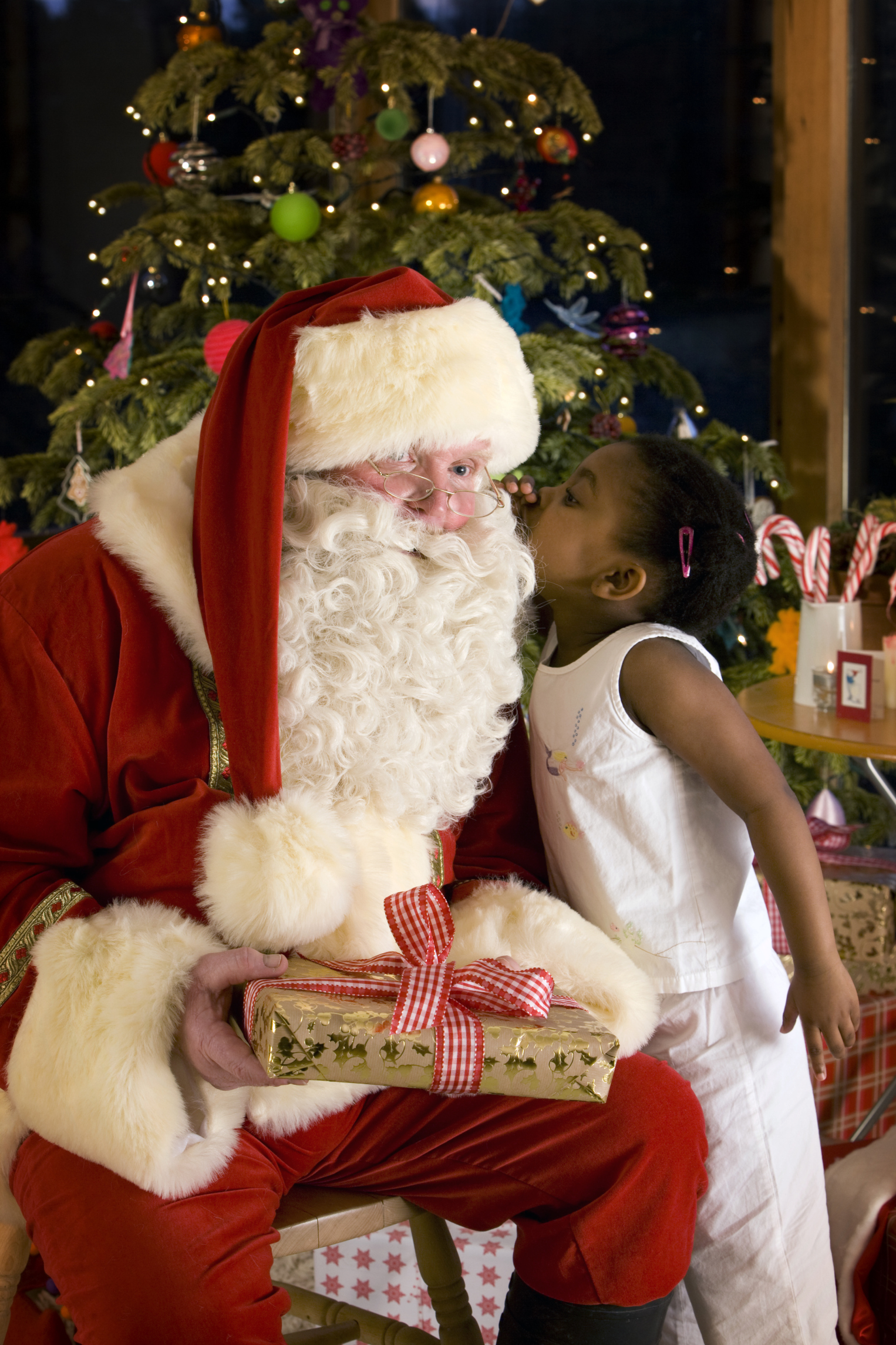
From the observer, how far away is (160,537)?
4.06ft

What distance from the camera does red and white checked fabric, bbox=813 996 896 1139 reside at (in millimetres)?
2080

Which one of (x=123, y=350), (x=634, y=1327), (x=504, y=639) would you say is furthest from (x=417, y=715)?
(x=123, y=350)

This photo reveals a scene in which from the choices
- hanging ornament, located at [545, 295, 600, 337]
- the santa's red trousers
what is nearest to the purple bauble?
hanging ornament, located at [545, 295, 600, 337]

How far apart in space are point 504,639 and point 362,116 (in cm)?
255

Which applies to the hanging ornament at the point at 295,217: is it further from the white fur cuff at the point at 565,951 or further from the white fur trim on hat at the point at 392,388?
the white fur cuff at the point at 565,951

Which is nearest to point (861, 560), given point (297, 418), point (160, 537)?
point (297, 418)

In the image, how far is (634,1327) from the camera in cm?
111

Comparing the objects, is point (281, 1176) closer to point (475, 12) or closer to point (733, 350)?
point (733, 350)

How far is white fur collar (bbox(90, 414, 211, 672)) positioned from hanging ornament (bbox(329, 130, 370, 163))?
2089mm

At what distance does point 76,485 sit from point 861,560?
2155 millimetres

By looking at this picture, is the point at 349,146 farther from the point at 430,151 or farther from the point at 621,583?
the point at 621,583

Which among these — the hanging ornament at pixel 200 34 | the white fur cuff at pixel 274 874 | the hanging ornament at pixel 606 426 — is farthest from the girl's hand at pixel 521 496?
the hanging ornament at pixel 200 34

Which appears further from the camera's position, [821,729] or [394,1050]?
[821,729]

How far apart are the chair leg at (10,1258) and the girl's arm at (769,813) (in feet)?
3.00
